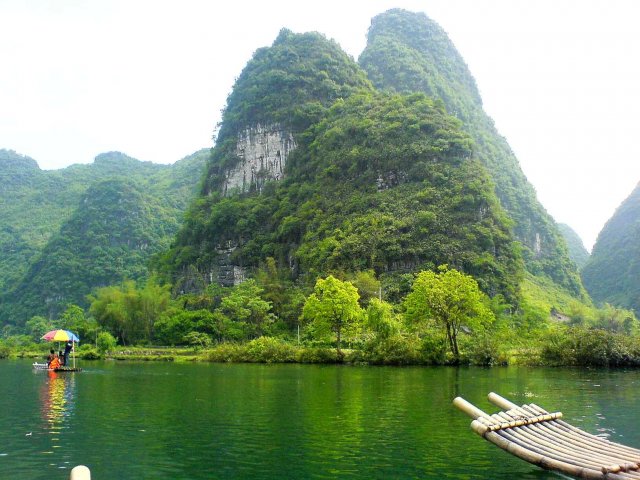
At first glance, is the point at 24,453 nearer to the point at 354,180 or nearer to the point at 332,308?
the point at 332,308

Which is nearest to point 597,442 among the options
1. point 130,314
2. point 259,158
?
point 130,314

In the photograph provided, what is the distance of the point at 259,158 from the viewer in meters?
121

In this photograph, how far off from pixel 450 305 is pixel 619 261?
123503mm

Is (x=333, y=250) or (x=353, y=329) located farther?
(x=333, y=250)

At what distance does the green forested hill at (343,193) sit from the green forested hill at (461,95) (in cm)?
2758

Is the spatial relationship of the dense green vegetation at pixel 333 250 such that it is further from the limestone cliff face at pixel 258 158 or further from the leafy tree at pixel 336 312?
the limestone cliff face at pixel 258 158

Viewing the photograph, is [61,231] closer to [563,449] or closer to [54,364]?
[54,364]

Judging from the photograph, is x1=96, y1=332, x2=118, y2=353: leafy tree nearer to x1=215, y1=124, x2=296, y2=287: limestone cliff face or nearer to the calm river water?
the calm river water

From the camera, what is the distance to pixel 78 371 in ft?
142

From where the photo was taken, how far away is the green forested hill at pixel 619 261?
458 feet

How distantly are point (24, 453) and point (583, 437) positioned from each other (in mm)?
12990

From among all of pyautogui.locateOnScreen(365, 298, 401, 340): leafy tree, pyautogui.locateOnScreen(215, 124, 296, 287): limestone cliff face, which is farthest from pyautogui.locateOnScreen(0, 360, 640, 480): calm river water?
pyautogui.locateOnScreen(215, 124, 296, 287): limestone cliff face

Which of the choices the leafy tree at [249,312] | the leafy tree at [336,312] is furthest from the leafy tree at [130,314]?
the leafy tree at [336,312]

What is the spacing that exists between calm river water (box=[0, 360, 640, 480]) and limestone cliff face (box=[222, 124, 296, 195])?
87.1 meters
